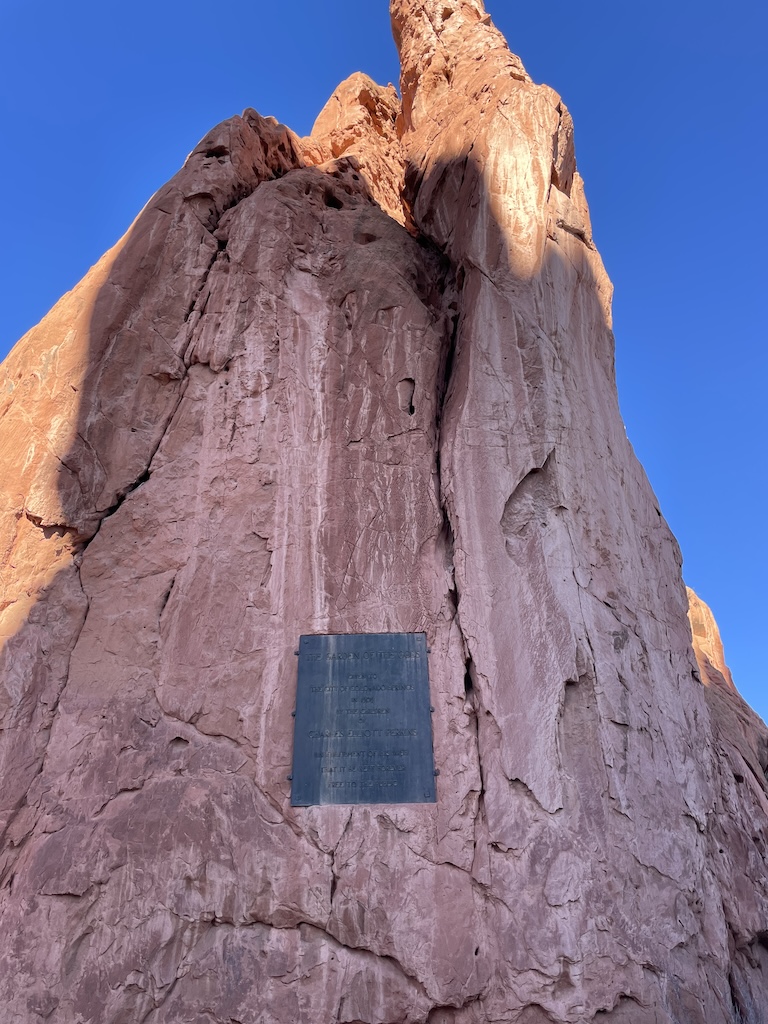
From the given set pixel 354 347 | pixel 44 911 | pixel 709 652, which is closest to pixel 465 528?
pixel 354 347

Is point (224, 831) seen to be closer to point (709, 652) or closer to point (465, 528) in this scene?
point (465, 528)

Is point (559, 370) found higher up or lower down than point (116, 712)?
higher up

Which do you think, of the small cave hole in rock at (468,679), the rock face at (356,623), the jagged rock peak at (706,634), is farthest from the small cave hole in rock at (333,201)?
the jagged rock peak at (706,634)

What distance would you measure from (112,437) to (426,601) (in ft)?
11.0

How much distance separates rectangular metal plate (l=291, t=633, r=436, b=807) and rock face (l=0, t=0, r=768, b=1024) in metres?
0.13

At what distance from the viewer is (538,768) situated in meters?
5.08

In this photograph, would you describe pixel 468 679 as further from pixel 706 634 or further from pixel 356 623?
pixel 706 634

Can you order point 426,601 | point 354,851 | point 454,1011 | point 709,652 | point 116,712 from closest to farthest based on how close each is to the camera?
point 454,1011 → point 354,851 → point 116,712 → point 426,601 → point 709,652

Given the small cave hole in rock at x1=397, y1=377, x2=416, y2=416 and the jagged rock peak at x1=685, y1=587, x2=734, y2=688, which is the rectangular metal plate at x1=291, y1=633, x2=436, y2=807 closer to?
the small cave hole in rock at x1=397, y1=377, x2=416, y2=416

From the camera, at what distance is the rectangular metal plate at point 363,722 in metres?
5.16

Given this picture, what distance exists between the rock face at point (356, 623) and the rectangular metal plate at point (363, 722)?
13 centimetres

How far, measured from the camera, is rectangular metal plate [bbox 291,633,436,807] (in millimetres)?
5160

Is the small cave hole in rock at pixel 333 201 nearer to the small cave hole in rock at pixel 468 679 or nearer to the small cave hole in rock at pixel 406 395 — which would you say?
the small cave hole in rock at pixel 406 395

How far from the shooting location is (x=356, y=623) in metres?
5.79
